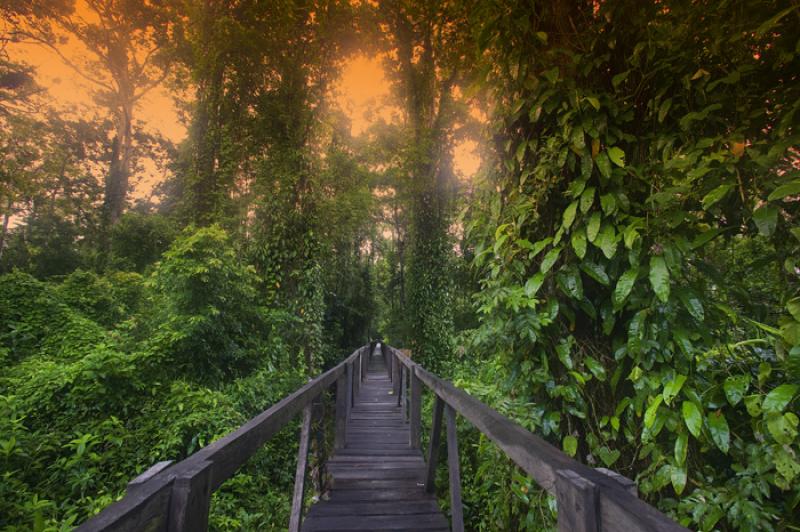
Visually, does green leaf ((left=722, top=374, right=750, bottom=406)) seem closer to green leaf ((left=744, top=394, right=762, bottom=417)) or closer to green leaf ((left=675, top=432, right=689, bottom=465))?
green leaf ((left=744, top=394, right=762, bottom=417))

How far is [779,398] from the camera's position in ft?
4.07

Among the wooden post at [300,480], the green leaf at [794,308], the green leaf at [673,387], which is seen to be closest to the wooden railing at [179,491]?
the wooden post at [300,480]

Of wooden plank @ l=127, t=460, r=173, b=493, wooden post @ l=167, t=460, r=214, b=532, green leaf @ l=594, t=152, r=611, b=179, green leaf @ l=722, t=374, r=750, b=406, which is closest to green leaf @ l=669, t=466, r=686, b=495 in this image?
green leaf @ l=722, t=374, r=750, b=406

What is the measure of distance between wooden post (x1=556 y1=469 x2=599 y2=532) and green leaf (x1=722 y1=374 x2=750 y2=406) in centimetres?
94

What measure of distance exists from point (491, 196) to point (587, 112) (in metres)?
0.68

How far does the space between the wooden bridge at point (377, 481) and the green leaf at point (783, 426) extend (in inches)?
30.3

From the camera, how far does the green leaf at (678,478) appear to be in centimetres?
138

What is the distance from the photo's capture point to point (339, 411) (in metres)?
5.02

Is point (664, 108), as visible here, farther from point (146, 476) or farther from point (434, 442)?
point (434, 442)

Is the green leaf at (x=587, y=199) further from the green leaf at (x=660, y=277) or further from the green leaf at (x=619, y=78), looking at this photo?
the green leaf at (x=619, y=78)

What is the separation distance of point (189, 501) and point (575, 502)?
3.18 feet

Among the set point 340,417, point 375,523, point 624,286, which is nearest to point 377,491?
point 375,523

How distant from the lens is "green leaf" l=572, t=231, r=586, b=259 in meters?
1.72

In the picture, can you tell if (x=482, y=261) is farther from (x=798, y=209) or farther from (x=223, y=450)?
(x=223, y=450)
